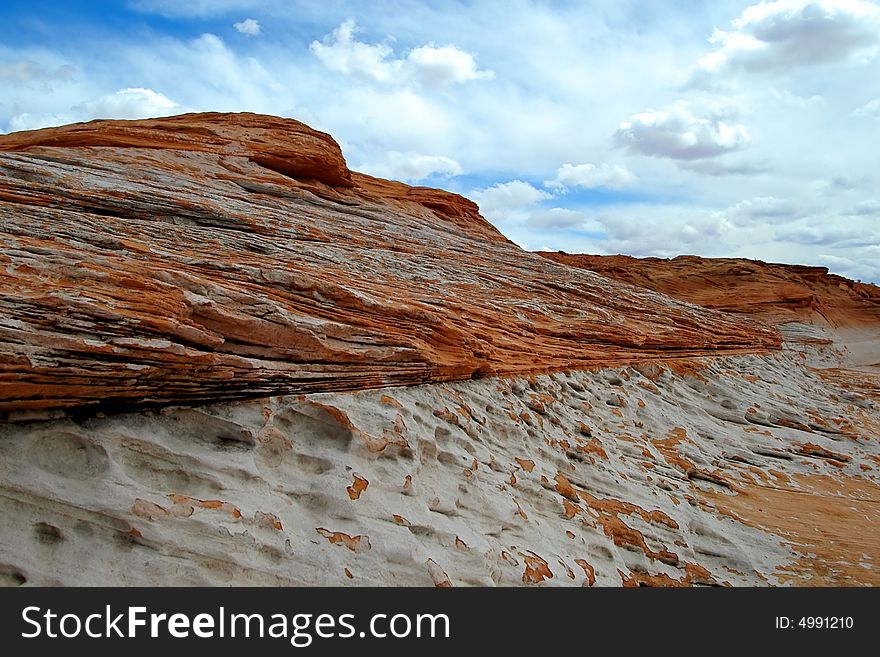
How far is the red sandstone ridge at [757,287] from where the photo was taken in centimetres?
3103

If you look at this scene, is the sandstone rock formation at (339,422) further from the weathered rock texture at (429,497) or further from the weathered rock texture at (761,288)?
the weathered rock texture at (761,288)

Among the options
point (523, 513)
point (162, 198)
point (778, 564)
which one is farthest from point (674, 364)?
point (162, 198)

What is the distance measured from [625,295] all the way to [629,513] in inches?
424

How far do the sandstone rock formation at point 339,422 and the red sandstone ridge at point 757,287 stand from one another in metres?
19.1

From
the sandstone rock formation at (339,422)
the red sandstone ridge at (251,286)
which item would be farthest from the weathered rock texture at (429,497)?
the red sandstone ridge at (251,286)

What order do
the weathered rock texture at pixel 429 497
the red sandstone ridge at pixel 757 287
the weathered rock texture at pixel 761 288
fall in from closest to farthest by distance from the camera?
the weathered rock texture at pixel 429 497 → the weathered rock texture at pixel 761 288 → the red sandstone ridge at pixel 757 287

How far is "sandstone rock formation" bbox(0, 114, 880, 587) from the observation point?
3.76 m

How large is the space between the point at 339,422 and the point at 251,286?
6.14ft

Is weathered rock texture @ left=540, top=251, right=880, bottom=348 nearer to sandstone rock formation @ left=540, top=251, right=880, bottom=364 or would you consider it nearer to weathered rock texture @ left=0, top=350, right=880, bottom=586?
sandstone rock formation @ left=540, top=251, right=880, bottom=364

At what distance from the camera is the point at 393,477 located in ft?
16.5

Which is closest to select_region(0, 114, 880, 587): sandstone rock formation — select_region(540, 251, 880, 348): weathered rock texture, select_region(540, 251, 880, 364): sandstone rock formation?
select_region(540, 251, 880, 364): sandstone rock formation

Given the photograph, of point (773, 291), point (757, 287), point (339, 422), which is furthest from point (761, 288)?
point (339, 422)

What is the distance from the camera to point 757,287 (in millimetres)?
33125
